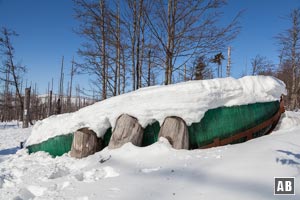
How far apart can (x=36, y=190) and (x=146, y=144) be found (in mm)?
1760

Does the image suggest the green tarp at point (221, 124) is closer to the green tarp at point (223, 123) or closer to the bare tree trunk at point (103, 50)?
the green tarp at point (223, 123)

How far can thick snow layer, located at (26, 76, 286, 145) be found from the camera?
382cm

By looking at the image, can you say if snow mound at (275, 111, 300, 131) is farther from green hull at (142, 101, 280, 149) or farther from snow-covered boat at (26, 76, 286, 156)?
green hull at (142, 101, 280, 149)

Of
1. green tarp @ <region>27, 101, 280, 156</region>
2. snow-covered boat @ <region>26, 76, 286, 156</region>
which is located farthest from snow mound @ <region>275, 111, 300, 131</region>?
green tarp @ <region>27, 101, 280, 156</region>

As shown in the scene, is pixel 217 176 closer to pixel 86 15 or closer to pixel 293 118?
pixel 293 118

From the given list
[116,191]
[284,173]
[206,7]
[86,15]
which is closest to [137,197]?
[116,191]

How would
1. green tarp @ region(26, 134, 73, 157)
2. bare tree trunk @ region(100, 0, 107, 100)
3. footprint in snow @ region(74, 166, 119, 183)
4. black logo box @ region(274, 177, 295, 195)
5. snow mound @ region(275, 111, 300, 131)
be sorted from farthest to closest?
1. bare tree trunk @ region(100, 0, 107, 100)
2. green tarp @ region(26, 134, 73, 157)
3. snow mound @ region(275, 111, 300, 131)
4. footprint in snow @ region(74, 166, 119, 183)
5. black logo box @ region(274, 177, 295, 195)

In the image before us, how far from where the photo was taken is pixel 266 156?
2672 mm

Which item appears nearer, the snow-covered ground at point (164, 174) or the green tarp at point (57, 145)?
the snow-covered ground at point (164, 174)

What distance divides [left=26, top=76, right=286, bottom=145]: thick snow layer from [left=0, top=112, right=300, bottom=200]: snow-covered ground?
1.91 feet

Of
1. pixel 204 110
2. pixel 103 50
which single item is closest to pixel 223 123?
pixel 204 110

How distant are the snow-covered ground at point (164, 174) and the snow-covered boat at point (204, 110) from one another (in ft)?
1.69

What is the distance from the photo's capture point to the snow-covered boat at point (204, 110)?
380cm

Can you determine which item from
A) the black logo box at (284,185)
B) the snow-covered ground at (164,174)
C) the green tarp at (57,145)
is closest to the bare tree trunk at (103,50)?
the green tarp at (57,145)
